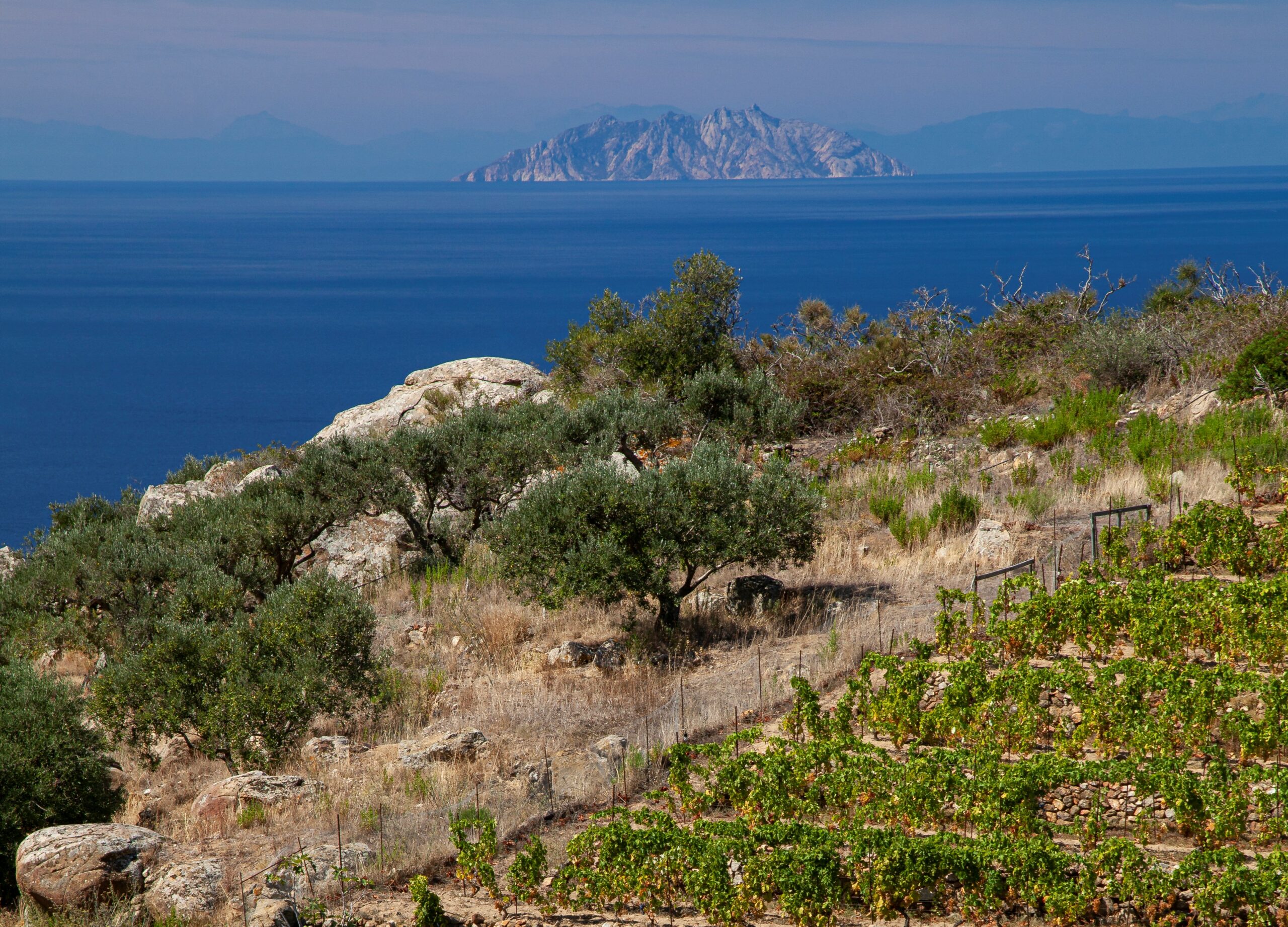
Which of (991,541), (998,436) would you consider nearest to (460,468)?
(991,541)

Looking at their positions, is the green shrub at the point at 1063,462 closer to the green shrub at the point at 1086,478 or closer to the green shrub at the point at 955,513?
the green shrub at the point at 1086,478

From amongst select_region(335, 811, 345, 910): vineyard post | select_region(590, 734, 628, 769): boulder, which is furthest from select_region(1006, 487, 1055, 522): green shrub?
select_region(335, 811, 345, 910): vineyard post

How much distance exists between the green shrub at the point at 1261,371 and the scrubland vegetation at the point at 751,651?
1.9 inches

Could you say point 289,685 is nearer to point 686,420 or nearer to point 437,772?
point 437,772

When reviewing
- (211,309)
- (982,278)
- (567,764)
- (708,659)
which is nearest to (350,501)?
(708,659)

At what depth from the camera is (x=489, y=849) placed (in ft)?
21.0

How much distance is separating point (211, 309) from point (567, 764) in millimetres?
113051

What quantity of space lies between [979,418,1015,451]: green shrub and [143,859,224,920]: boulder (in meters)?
13.4

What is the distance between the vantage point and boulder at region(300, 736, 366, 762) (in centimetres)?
945

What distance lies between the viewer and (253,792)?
8.24 metres

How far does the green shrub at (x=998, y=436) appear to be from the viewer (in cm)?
1709

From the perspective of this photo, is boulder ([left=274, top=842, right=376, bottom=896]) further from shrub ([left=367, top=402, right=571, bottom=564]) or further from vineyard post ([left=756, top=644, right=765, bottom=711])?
shrub ([left=367, top=402, right=571, bottom=564])

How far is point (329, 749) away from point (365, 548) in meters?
7.50

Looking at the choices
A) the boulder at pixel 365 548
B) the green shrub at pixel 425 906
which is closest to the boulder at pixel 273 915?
the green shrub at pixel 425 906
